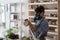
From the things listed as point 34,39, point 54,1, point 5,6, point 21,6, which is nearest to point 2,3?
point 5,6

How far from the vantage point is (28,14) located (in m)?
3.61

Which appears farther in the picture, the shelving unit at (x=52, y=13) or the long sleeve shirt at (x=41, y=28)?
the shelving unit at (x=52, y=13)

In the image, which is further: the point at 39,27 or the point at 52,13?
the point at 52,13

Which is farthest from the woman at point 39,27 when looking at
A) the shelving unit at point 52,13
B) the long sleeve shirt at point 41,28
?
the shelving unit at point 52,13

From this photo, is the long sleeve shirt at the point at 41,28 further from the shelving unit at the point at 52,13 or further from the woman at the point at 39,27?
the shelving unit at the point at 52,13

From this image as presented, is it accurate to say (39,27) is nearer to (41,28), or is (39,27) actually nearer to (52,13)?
(41,28)

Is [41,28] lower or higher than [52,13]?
lower

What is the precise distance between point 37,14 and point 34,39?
0.39 meters

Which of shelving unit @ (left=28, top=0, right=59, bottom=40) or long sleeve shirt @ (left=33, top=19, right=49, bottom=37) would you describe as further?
shelving unit @ (left=28, top=0, right=59, bottom=40)

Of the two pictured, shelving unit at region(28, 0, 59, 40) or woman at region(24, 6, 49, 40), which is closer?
woman at region(24, 6, 49, 40)

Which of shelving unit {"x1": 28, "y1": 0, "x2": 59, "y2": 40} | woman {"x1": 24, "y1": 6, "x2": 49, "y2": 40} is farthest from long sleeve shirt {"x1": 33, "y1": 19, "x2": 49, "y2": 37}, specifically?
shelving unit {"x1": 28, "y1": 0, "x2": 59, "y2": 40}

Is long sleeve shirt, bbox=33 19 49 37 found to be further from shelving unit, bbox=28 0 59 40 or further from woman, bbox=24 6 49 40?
shelving unit, bbox=28 0 59 40

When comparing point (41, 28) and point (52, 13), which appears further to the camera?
point (52, 13)

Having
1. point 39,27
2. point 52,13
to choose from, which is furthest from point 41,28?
point 52,13
